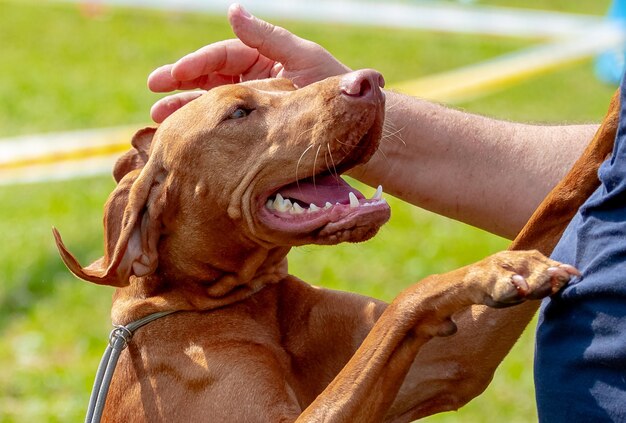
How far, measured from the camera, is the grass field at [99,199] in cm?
695

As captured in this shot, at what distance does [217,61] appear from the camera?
4395 mm

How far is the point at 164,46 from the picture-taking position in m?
16.4

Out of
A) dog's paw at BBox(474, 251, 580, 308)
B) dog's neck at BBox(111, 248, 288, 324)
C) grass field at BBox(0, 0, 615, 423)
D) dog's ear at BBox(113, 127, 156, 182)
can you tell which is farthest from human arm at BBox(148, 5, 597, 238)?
dog's paw at BBox(474, 251, 580, 308)

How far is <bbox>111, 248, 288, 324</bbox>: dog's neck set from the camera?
4.03 meters

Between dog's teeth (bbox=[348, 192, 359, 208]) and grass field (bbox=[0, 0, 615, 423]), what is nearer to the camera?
dog's teeth (bbox=[348, 192, 359, 208])

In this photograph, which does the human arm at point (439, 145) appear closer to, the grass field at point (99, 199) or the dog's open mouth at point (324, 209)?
the dog's open mouth at point (324, 209)

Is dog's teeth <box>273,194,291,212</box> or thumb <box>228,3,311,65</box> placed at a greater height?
thumb <box>228,3,311,65</box>

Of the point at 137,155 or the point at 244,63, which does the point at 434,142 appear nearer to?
the point at 244,63

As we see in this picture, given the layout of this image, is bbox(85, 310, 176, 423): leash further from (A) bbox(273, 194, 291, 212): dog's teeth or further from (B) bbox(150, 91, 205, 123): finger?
(B) bbox(150, 91, 205, 123): finger

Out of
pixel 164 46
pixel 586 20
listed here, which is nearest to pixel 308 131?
pixel 164 46

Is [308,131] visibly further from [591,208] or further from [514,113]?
[514,113]

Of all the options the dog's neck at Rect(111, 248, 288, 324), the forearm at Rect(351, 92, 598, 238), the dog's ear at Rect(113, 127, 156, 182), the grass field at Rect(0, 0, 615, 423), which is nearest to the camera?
the dog's neck at Rect(111, 248, 288, 324)

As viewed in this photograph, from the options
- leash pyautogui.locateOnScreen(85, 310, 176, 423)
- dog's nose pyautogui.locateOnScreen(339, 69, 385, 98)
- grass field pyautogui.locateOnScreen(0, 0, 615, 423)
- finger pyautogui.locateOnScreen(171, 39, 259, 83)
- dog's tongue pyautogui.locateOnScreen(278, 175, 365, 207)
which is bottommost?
grass field pyautogui.locateOnScreen(0, 0, 615, 423)

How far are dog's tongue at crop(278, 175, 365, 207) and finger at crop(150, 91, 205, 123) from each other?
26.6 inches
